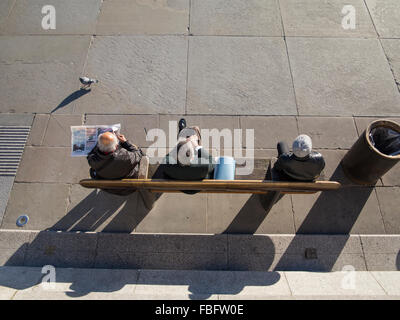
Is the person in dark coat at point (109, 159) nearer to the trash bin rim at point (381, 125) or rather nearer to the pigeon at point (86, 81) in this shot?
the pigeon at point (86, 81)

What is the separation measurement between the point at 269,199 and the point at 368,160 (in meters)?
1.58

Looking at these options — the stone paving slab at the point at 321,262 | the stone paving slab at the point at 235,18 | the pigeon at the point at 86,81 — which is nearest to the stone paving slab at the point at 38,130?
the pigeon at the point at 86,81

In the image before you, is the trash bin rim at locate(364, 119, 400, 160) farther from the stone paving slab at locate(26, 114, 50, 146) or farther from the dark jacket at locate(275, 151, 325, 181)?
the stone paving slab at locate(26, 114, 50, 146)

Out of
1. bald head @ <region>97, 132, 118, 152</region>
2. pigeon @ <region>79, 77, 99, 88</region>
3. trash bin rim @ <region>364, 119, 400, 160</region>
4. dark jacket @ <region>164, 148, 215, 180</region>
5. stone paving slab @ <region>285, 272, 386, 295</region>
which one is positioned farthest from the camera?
pigeon @ <region>79, 77, 99, 88</region>

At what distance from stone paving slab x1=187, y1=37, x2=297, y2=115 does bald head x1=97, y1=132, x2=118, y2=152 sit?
6.95 feet

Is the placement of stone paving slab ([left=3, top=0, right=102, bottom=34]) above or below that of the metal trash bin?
above

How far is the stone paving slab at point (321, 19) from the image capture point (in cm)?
539

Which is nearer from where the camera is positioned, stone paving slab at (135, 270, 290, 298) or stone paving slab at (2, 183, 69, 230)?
stone paving slab at (135, 270, 290, 298)

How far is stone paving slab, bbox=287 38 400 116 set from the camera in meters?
4.54

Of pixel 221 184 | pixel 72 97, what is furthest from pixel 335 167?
pixel 72 97

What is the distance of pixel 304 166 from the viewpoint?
9.11ft

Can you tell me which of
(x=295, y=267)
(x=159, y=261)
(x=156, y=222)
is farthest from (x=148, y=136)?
(x=295, y=267)

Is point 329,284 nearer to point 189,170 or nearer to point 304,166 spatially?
point 304,166

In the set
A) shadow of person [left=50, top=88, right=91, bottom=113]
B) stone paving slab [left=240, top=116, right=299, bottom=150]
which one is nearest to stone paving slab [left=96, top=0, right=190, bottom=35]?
shadow of person [left=50, top=88, right=91, bottom=113]
